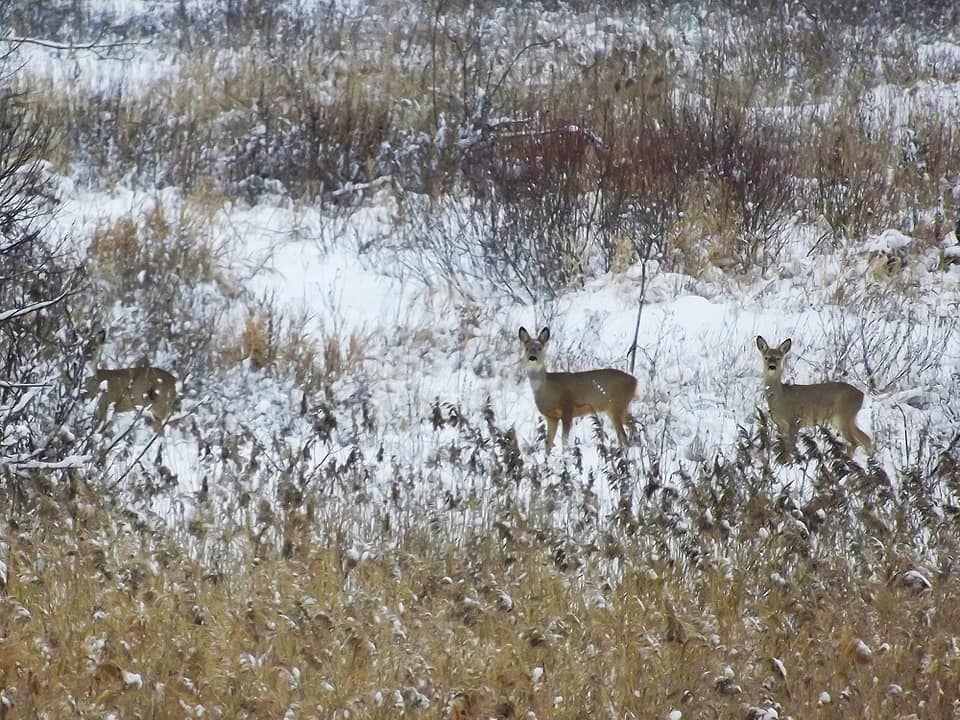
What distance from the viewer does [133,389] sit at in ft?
24.5

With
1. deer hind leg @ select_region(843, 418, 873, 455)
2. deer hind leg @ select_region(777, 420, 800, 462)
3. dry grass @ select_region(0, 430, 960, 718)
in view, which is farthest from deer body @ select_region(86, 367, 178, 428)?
deer hind leg @ select_region(843, 418, 873, 455)

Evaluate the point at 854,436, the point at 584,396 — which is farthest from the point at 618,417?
the point at 854,436

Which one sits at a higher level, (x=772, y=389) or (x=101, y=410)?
(x=772, y=389)

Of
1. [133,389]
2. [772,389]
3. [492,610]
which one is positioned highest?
[492,610]

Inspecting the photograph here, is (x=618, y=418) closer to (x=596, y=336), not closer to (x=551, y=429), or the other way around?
(x=551, y=429)

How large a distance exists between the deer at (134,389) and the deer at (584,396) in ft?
6.97

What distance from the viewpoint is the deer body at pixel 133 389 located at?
7.41 m

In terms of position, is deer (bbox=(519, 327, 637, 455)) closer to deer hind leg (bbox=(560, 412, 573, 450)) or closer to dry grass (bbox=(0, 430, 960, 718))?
deer hind leg (bbox=(560, 412, 573, 450))

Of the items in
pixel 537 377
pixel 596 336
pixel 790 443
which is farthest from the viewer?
pixel 596 336

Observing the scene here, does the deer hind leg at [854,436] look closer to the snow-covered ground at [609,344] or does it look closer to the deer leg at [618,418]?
the snow-covered ground at [609,344]

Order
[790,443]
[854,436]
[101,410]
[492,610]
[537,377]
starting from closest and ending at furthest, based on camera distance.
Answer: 1. [492,610]
2. [790,443]
3. [101,410]
4. [854,436]
5. [537,377]

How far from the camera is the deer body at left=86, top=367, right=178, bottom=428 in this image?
7.41 meters

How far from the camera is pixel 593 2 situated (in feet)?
64.3

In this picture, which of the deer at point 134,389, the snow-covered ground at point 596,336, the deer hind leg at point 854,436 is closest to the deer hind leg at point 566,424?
the snow-covered ground at point 596,336
